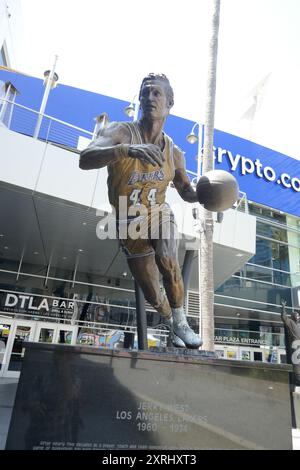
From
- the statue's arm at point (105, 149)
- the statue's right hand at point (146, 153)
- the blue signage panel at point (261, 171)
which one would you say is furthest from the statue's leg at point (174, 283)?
the blue signage panel at point (261, 171)

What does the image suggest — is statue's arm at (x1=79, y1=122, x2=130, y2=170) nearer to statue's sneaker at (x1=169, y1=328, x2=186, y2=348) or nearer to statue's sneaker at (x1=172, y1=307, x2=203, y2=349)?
statue's sneaker at (x1=172, y1=307, x2=203, y2=349)

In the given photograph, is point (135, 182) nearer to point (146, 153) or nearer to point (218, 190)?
point (146, 153)

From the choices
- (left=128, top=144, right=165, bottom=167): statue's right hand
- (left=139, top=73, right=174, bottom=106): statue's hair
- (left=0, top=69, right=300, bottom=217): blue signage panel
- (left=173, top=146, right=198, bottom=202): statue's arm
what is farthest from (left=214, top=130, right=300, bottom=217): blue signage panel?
(left=128, top=144, right=165, bottom=167): statue's right hand

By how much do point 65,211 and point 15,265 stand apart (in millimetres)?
6768

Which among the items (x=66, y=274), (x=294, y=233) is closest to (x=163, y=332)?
(x=66, y=274)

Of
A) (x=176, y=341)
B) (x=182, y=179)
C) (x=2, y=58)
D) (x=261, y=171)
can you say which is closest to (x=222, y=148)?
(x=261, y=171)

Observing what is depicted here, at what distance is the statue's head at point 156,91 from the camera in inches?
128

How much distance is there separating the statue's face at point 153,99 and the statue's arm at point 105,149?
1.03ft

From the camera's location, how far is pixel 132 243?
10.4 feet

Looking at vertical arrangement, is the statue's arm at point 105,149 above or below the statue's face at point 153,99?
below

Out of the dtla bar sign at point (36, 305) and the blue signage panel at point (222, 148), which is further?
the blue signage panel at point (222, 148)

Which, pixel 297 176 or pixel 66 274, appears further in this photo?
pixel 297 176

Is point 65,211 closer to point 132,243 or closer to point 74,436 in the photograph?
point 132,243

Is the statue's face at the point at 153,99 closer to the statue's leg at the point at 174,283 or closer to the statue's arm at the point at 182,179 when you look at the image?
the statue's arm at the point at 182,179
